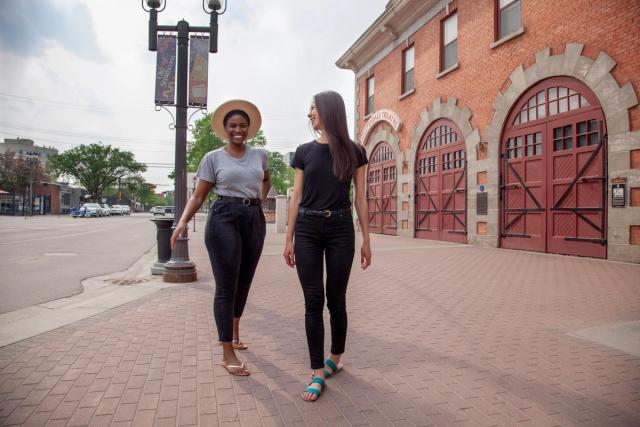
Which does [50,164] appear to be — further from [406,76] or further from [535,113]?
[535,113]

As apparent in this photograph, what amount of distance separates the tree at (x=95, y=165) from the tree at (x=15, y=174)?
11.3 meters

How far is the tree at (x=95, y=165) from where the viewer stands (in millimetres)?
62219

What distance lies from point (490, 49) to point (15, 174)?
2138 inches

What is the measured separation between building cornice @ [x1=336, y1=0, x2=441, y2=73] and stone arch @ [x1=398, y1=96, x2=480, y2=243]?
392 cm

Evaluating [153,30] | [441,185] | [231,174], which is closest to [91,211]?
[441,185]

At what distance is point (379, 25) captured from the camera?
1869 cm

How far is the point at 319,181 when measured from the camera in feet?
9.50

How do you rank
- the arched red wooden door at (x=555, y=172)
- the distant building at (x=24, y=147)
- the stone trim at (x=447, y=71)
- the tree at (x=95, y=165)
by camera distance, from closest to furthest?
the arched red wooden door at (x=555, y=172), the stone trim at (x=447, y=71), the tree at (x=95, y=165), the distant building at (x=24, y=147)

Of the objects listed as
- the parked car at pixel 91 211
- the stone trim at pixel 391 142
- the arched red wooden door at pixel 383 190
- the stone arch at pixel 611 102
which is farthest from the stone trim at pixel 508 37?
the parked car at pixel 91 211

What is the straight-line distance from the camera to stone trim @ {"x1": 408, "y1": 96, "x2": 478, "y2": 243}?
A: 1320cm

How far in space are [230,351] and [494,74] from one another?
1197 cm

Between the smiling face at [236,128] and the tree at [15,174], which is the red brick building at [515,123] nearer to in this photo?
the smiling face at [236,128]

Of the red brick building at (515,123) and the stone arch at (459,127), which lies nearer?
the red brick building at (515,123)

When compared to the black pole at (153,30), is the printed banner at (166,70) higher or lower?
lower
